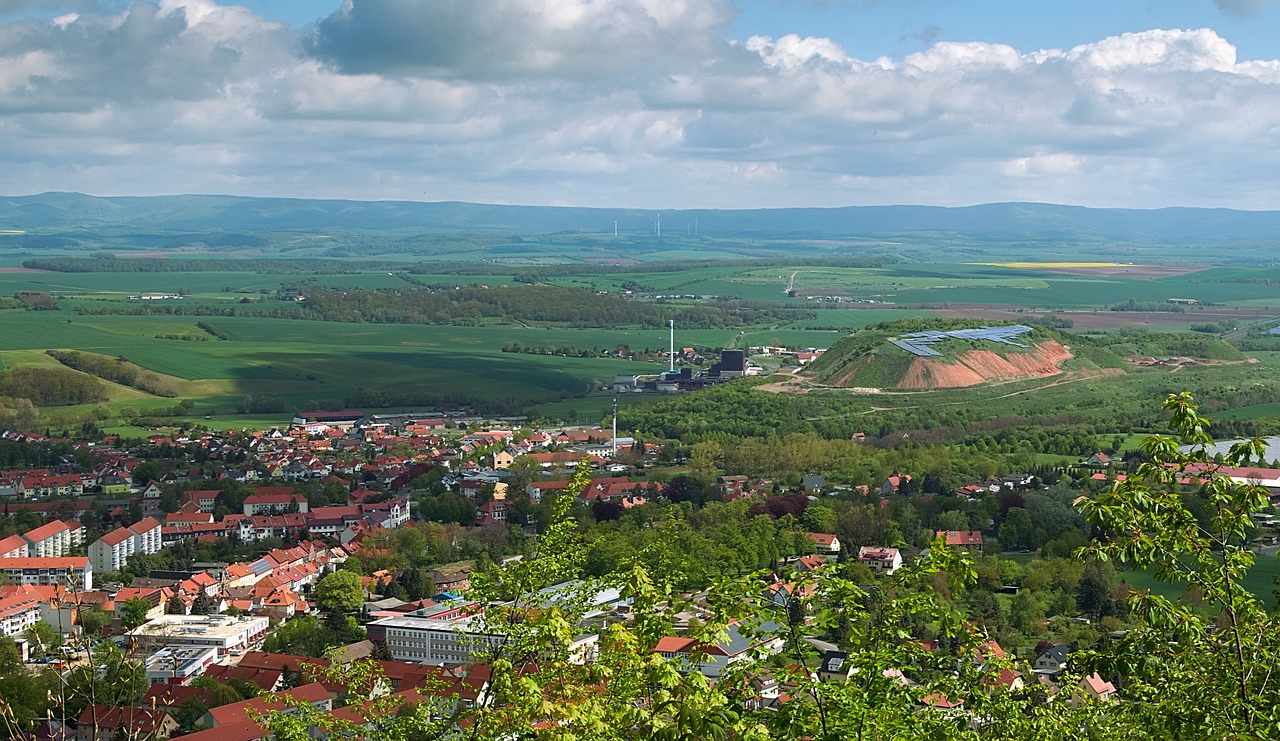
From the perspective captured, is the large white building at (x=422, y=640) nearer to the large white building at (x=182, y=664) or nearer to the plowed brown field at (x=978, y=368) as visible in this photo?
the large white building at (x=182, y=664)

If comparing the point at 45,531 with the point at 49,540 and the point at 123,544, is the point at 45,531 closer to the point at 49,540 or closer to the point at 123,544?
the point at 49,540

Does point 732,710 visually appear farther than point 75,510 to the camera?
No

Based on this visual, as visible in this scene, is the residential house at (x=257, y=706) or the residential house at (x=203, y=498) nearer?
the residential house at (x=257, y=706)

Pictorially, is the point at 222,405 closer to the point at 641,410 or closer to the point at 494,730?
the point at 641,410

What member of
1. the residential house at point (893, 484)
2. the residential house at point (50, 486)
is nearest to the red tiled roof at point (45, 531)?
the residential house at point (50, 486)

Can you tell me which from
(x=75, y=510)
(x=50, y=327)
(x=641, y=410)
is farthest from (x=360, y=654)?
(x=50, y=327)

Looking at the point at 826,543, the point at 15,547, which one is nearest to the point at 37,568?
the point at 15,547

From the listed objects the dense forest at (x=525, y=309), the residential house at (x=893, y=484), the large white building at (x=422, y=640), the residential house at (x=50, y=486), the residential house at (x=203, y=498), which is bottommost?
the dense forest at (x=525, y=309)
